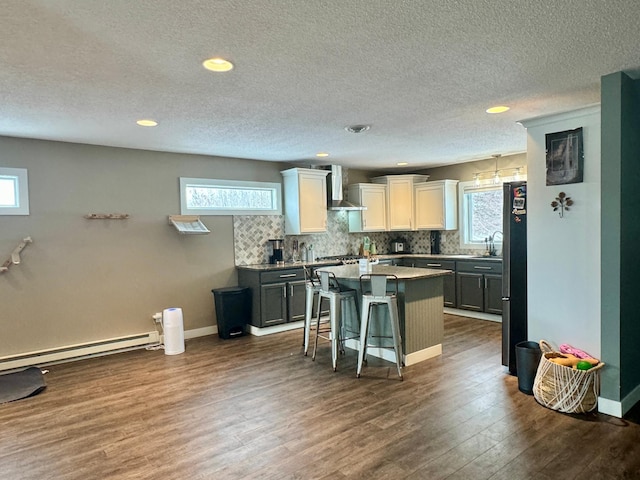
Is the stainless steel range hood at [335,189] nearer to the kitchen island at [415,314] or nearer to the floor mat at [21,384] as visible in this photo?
the kitchen island at [415,314]

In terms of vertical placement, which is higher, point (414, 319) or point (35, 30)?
point (35, 30)

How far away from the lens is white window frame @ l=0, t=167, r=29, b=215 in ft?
14.1

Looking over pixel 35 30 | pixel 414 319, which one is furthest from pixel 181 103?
pixel 414 319

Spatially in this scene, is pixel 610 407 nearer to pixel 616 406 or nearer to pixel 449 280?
pixel 616 406

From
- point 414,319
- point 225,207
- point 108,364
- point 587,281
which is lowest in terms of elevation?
point 108,364

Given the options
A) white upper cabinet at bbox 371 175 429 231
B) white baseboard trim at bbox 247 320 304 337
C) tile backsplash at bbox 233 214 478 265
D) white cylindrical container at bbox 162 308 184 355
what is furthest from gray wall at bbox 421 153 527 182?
white cylindrical container at bbox 162 308 184 355

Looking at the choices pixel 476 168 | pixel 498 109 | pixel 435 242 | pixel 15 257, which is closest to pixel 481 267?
pixel 435 242

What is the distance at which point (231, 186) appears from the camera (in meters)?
5.87

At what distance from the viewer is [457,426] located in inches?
114

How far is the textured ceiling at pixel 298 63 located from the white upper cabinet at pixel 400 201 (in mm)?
2883

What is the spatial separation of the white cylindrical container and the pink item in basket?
388cm

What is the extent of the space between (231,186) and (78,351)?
2.76 m

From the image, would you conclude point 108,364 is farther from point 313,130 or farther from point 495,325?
point 495,325

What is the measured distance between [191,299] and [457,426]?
376 centimetres
